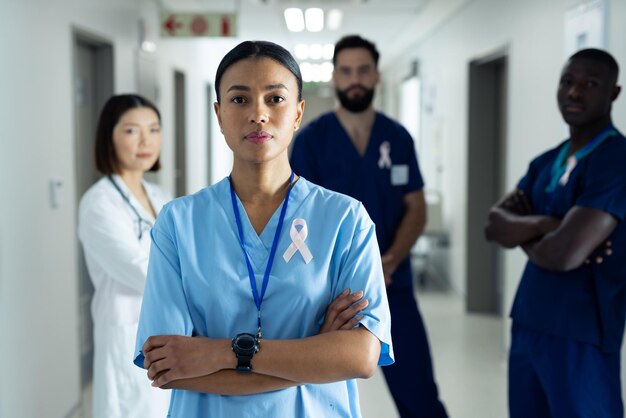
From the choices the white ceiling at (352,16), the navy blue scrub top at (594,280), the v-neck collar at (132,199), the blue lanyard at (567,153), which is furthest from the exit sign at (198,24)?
the navy blue scrub top at (594,280)

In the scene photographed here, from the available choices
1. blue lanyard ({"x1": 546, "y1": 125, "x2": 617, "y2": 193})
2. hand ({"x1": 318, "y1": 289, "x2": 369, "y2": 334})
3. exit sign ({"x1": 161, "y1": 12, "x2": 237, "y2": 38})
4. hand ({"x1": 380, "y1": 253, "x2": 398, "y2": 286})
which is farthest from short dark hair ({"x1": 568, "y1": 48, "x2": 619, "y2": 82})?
exit sign ({"x1": 161, "y1": 12, "x2": 237, "y2": 38})

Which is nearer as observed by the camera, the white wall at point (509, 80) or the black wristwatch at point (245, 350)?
the black wristwatch at point (245, 350)

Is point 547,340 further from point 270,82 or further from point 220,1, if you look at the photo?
point 220,1

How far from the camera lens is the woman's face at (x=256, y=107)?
1197mm

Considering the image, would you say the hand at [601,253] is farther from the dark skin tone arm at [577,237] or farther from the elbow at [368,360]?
the elbow at [368,360]

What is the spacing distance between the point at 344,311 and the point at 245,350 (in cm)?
18

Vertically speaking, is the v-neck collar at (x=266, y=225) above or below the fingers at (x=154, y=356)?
above

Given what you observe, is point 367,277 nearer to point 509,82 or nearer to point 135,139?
point 135,139

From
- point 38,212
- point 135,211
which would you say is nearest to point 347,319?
point 135,211

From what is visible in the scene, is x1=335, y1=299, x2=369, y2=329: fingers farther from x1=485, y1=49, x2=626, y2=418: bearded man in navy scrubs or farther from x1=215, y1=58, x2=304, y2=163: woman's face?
x1=485, y1=49, x2=626, y2=418: bearded man in navy scrubs

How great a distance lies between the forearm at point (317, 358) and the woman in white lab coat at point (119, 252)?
0.90m

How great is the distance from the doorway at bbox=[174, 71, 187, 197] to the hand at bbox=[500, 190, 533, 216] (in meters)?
4.77

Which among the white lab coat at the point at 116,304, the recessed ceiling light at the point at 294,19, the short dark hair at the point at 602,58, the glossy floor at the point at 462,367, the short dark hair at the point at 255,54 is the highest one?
the recessed ceiling light at the point at 294,19

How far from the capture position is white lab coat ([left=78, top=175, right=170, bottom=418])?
6.43 ft
